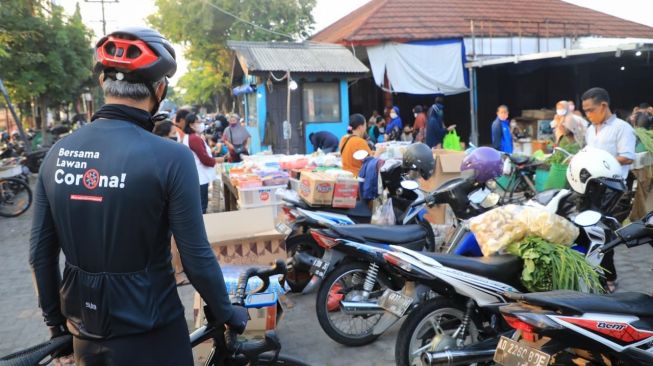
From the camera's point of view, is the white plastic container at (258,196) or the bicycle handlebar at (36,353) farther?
the white plastic container at (258,196)

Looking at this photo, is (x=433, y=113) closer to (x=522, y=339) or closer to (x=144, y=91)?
(x=522, y=339)

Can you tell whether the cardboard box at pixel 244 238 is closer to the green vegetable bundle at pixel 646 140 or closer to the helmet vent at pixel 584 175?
the helmet vent at pixel 584 175

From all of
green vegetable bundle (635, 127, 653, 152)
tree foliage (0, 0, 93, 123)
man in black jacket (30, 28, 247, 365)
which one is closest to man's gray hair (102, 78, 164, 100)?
man in black jacket (30, 28, 247, 365)

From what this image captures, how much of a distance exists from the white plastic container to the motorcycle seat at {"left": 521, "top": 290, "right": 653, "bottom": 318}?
14.4 feet

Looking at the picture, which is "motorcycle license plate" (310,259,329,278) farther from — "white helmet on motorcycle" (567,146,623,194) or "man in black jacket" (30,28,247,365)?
"man in black jacket" (30,28,247,365)

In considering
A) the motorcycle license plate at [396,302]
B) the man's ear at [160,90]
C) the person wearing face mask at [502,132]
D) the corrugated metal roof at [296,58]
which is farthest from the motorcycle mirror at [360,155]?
the corrugated metal roof at [296,58]

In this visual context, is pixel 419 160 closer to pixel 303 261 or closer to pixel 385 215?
pixel 385 215

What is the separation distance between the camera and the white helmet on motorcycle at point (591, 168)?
385cm

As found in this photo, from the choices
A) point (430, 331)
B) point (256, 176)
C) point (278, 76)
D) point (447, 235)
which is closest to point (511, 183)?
point (447, 235)

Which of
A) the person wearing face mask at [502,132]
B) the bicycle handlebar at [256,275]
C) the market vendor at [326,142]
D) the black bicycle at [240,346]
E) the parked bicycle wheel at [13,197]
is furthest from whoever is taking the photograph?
the person wearing face mask at [502,132]

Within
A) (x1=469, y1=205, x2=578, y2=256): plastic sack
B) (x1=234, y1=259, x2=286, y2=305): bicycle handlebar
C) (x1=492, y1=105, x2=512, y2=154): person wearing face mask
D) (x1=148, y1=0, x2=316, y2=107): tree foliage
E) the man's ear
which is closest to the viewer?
the man's ear

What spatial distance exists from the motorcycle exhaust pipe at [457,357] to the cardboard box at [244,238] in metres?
2.05

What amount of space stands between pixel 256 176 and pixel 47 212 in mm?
4953

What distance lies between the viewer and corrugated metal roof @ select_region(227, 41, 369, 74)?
12.8 metres
